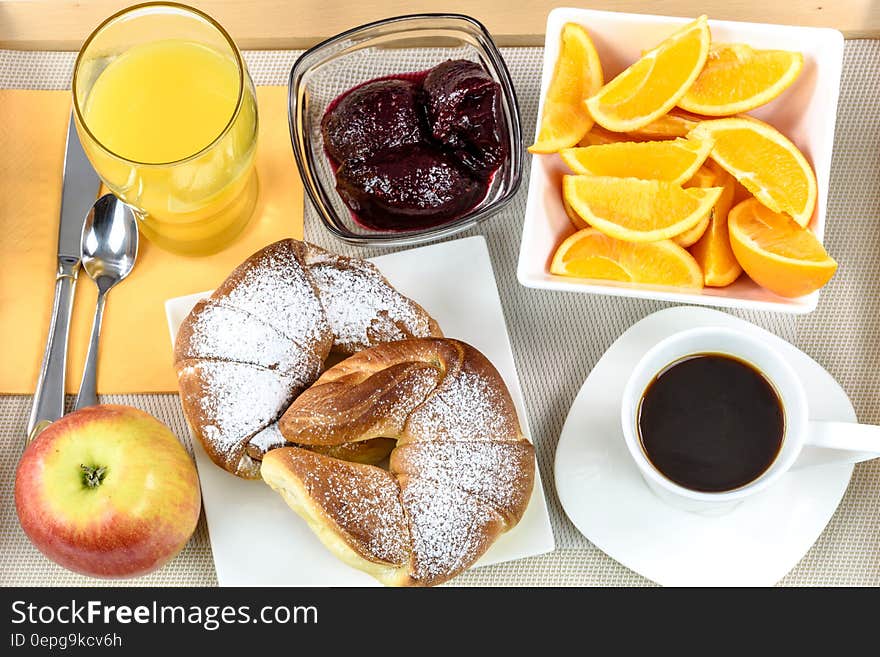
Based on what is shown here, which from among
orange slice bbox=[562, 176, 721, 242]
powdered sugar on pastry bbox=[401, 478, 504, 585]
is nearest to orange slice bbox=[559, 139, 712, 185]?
orange slice bbox=[562, 176, 721, 242]

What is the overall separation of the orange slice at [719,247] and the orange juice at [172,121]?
2.11 feet

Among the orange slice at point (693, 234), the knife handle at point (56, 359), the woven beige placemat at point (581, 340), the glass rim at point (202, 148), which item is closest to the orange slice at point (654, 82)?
the orange slice at point (693, 234)

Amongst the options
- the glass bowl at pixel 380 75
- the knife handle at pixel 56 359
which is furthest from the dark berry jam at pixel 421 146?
the knife handle at pixel 56 359

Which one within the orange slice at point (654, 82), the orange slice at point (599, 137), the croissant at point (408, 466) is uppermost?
the orange slice at point (654, 82)

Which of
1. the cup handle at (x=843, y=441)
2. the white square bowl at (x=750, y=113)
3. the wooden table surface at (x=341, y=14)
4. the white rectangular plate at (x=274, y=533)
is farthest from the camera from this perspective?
the wooden table surface at (x=341, y=14)

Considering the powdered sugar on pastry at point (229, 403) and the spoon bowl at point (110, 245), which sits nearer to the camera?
the powdered sugar on pastry at point (229, 403)

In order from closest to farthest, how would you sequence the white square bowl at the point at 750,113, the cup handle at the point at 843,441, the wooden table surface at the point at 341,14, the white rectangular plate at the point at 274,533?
1. the cup handle at the point at 843,441
2. the white square bowl at the point at 750,113
3. the white rectangular plate at the point at 274,533
4. the wooden table surface at the point at 341,14

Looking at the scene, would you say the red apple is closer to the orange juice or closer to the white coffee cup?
the orange juice

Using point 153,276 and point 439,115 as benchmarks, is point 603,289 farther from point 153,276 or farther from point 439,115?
point 153,276

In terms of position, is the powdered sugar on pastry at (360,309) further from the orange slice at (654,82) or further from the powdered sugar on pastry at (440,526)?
the orange slice at (654,82)

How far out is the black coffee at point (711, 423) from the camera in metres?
1.39

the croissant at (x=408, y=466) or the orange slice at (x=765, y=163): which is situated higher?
the orange slice at (x=765, y=163)

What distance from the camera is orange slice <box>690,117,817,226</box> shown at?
1385 millimetres

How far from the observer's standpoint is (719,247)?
55.3 inches
